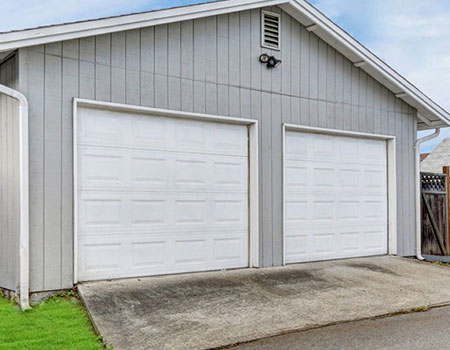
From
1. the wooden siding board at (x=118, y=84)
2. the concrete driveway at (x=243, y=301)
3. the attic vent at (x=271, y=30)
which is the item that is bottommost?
the concrete driveway at (x=243, y=301)

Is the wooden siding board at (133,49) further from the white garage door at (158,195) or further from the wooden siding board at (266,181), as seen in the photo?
the wooden siding board at (266,181)

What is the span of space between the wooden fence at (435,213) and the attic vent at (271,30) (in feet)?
15.1

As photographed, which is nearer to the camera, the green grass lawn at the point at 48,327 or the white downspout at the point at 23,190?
the green grass lawn at the point at 48,327

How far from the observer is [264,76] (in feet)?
25.9

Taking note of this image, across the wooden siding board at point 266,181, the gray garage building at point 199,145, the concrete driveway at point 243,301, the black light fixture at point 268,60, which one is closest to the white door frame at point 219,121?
the gray garage building at point 199,145

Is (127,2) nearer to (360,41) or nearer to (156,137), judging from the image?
(156,137)

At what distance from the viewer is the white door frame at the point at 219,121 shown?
6.08 meters

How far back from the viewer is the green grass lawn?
14.1 ft

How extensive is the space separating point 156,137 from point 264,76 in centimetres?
226

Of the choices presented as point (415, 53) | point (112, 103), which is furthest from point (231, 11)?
point (415, 53)

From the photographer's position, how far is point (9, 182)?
19.9 ft

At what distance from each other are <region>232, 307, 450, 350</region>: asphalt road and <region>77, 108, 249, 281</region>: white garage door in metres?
2.69

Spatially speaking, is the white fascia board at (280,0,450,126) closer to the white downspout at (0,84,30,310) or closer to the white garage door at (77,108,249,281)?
the white garage door at (77,108,249,281)

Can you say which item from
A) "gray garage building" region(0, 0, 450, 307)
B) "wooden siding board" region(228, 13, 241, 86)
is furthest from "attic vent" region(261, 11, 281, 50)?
"wooden siding board" region(228, 13, 241, 86)
